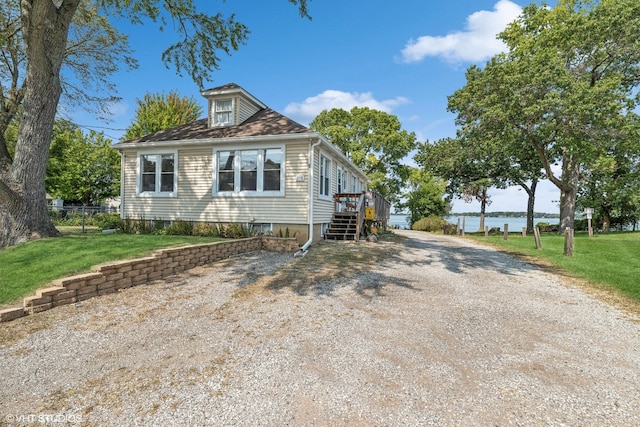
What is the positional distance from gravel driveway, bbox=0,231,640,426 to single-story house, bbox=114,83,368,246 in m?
5.54

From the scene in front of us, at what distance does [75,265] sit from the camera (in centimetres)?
596

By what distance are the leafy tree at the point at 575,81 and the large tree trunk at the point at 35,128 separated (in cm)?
1836

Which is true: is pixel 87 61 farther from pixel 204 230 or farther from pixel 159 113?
pixel 204 230

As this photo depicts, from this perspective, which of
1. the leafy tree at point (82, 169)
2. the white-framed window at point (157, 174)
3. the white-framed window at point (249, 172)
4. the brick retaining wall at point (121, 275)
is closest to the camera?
the brick retaining wall at point (121, 275)

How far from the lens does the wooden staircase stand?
13089mm

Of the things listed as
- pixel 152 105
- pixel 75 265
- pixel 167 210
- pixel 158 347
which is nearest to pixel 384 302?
pixel 158 347

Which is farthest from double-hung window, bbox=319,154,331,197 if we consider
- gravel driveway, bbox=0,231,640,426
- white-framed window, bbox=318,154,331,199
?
gravel driveway, bbox=0,231,640,426

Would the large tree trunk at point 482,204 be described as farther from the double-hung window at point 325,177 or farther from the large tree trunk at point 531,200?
the double-hung window at point 325,177

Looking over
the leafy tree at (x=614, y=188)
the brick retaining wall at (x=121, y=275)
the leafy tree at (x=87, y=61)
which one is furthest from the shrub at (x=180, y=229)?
the leafy tree at (x=614, y=188)

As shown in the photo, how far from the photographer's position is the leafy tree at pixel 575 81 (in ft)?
53.9

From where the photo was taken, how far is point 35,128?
8.80 metres

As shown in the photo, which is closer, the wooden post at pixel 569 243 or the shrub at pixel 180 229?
the wooden post at pixel 569 243

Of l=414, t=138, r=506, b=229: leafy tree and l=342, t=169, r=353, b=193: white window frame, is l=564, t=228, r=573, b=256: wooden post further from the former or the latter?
l=414, t=138, r=506, b=229: leafy tree

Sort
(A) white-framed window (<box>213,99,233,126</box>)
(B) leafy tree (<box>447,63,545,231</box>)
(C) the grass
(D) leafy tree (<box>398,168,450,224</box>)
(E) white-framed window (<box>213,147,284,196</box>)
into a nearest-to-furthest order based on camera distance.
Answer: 1. (C) the grass
2. (E) white-framed window (<box>213,147,284,196</box>)
3. (A) white-framed window (<box>213,99,233,126</box>)
4. (B) leafy tree (<box>447,63,545,231</box>)
5. (D) leafy tree (<box>398,168,450,224</box>)
